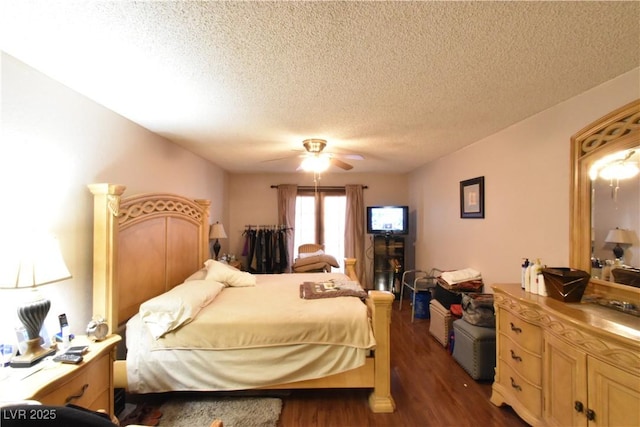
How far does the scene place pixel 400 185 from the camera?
5312 millimetres

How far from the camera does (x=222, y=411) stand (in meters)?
1.98

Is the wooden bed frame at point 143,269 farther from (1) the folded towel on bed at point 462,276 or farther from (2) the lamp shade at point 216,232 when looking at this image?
(1) the folded towel on bed at point 462,276

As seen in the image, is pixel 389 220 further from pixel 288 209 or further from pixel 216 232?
pixel 216 232

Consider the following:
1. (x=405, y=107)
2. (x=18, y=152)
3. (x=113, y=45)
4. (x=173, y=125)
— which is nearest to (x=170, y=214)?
(x=173, y=125)

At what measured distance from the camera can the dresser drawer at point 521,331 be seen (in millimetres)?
1703

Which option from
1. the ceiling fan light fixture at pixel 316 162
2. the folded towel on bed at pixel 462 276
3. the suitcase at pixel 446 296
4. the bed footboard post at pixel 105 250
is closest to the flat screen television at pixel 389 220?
the suitcase at pixel 446 296

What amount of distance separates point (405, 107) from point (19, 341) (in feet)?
9.18

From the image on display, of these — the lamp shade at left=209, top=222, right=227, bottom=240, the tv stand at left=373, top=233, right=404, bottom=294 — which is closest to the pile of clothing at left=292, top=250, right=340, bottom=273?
the tv stand at left=373, top=233, right=404, bottom=294

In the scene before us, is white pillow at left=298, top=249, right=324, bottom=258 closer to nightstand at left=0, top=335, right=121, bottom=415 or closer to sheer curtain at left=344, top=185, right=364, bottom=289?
sheer curtain at left=344, top=185, right=364, bottom=289

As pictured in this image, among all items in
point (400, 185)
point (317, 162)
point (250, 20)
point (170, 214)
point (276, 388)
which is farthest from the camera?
point (400, 185)

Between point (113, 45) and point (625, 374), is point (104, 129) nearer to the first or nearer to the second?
point (113, 45)

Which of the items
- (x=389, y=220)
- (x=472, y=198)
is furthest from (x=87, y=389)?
(x=389, y=220)

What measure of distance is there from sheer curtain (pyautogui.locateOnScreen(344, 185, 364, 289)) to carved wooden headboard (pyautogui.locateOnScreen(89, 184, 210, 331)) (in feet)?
8.81

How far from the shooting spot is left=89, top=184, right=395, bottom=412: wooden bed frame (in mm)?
1860
